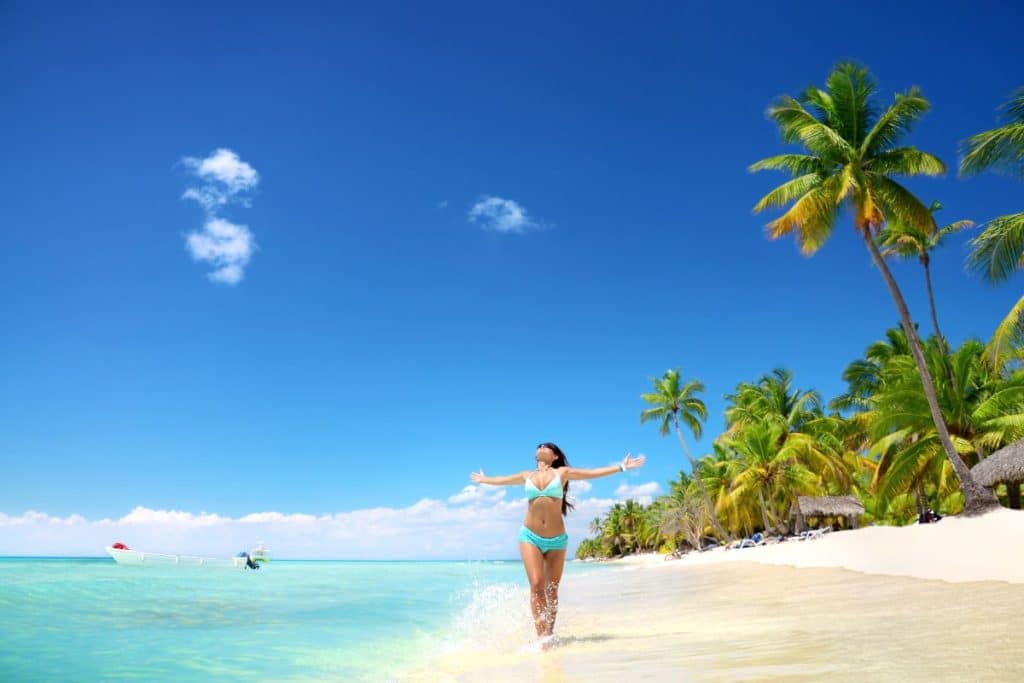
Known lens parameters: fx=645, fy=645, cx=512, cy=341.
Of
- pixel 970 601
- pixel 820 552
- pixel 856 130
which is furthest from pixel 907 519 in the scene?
pixel 970 601

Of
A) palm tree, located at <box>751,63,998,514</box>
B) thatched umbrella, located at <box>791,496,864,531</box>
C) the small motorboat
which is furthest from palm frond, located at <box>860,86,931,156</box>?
the small motorboat

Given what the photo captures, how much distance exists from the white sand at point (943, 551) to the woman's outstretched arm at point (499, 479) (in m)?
7.02

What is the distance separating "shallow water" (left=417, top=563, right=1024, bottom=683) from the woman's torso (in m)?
1.10

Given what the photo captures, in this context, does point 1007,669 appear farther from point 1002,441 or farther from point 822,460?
point 822,460

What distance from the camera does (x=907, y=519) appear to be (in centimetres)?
3925

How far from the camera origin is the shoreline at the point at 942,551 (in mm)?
10312

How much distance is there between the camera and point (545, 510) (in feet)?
20.9

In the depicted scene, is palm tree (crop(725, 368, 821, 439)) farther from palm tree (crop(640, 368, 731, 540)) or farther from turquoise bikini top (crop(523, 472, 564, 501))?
turquoise bikini top (crop(523, 472, 564, 501))

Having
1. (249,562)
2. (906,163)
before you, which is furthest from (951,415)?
(249,562)

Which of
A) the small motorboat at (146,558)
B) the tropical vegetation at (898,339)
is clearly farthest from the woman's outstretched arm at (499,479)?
the small motorboat at (146,558)

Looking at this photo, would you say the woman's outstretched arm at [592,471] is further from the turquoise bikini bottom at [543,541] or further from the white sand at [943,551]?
the white sand at [943,551]

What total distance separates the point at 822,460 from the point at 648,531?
48376 millimetres

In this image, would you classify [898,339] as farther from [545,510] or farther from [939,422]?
[545,510]

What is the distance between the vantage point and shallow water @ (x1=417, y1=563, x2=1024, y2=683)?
146 inches
